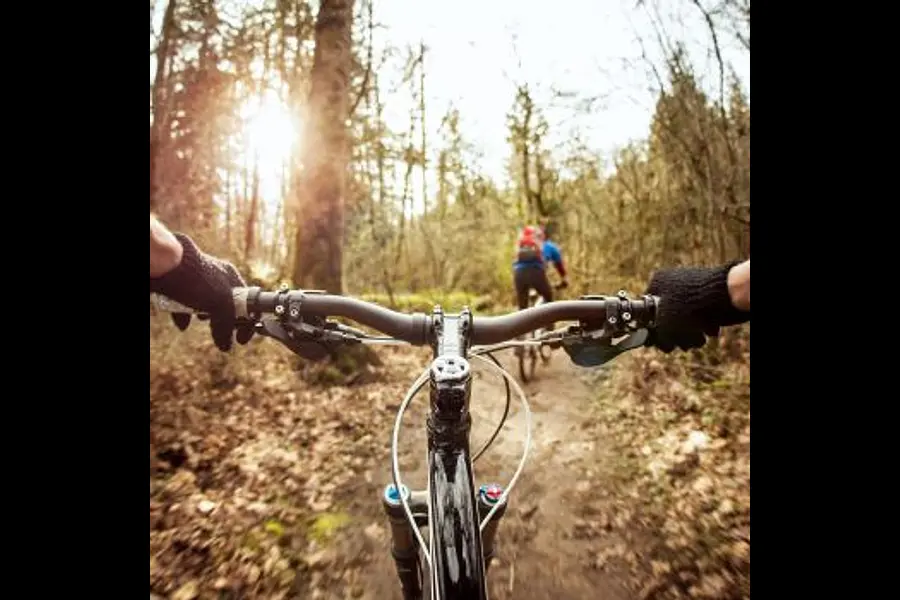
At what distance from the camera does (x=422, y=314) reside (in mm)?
1603

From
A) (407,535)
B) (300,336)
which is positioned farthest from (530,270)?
(300,336)

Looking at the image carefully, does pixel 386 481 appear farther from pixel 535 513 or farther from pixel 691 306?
pixel 691 306

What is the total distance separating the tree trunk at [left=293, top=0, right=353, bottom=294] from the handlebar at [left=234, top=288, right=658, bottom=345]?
209 inches

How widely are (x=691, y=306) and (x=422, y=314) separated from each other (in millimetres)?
875

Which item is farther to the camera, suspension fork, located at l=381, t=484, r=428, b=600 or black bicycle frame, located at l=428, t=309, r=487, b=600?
suspension fork, located at l=381, t=484, r=428, b=600

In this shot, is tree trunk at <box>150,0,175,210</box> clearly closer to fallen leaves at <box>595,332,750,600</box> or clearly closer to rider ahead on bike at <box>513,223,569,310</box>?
rider ahead on bike at <box>513,223,569,310</box>

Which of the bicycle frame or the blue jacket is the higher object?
the blue jacket

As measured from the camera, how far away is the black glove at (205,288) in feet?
4.61

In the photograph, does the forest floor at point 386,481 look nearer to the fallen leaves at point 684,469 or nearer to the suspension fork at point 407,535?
the fallen leaves at point 684,469

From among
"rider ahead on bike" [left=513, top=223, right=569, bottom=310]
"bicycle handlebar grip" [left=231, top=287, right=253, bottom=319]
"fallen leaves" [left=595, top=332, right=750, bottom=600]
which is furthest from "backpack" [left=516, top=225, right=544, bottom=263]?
"bicycle handlebar grip" [left=231, top=287, right=253, bottom=319]

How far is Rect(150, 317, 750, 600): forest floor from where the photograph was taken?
321cm
